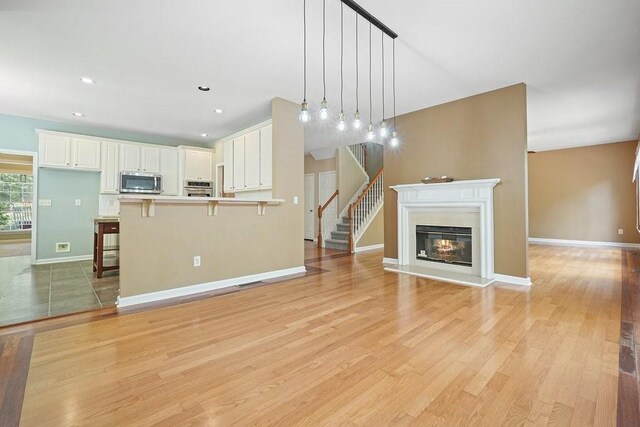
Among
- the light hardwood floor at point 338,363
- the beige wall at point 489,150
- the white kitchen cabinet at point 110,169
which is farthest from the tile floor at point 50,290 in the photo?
the beige wall at point 489,150

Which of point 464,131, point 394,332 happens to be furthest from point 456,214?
point 394,332

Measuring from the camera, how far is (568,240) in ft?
25.5

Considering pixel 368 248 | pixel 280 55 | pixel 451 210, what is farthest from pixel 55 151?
pixel 451 210

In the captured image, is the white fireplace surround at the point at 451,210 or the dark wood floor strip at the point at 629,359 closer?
the dark wood floor strip at the point at 629,359

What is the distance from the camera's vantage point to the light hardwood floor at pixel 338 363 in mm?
1506

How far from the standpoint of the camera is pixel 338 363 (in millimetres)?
1974

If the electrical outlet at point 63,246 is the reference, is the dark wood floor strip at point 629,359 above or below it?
below

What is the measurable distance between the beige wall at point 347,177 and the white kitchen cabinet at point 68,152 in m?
5.59

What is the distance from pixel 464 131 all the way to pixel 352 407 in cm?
429

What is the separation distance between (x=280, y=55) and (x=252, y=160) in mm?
2135

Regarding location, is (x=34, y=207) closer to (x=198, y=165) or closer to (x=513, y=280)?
(x=198, y=165)

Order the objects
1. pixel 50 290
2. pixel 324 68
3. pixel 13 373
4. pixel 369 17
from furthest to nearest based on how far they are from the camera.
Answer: pixel 50 290 → pixel 324 68 → pixel 369 17 → pixel 13 373

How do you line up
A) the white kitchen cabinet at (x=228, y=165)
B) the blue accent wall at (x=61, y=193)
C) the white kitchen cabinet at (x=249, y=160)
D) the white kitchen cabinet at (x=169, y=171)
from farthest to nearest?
the white kitchen cabinet at (x=169, y=171), the white kitchen cabinet at (x=228, y=165), the blue accent wall at (x=61, y=193), the white kitchen cabinet at (x=249, y=160)

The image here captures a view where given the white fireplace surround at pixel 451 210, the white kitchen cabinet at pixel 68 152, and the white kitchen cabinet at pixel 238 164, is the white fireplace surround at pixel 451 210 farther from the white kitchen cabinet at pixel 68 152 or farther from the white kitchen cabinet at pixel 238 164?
the white kitchen cabinet at pixel 68 152
